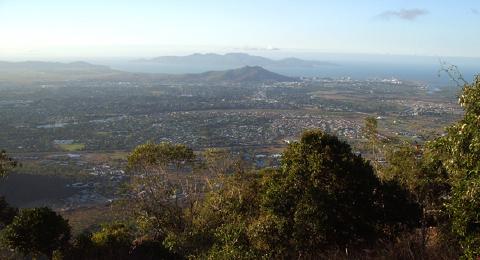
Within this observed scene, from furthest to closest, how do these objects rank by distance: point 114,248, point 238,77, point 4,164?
point 238,77 → point 114,248 → point 4,164

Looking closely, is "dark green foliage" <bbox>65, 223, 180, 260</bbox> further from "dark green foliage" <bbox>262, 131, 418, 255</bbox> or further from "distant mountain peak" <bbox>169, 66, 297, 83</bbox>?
"distant mountain peak" <bbox>169, 66, 297, 83</bbox>

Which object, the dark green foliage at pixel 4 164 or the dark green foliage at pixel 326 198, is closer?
the dark green foliage at pixel 326 198

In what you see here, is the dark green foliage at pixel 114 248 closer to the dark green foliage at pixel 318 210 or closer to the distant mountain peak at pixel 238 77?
the dark green foliage at pixel 318 210

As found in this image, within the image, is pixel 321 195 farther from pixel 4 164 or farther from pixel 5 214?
pixel 5 214

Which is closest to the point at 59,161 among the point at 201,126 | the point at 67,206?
the point at 67,206

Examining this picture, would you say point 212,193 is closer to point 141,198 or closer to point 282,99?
point 141,198

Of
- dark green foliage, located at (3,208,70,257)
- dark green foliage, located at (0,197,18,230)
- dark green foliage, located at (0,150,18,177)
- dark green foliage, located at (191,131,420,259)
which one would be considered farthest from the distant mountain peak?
dark green foliage, located at (191,131,420,259)

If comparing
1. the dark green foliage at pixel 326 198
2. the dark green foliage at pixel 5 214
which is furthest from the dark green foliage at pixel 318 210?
the dark green foliage at pixel 5 214

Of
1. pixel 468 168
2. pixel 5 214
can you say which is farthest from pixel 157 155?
pixel 468 168
